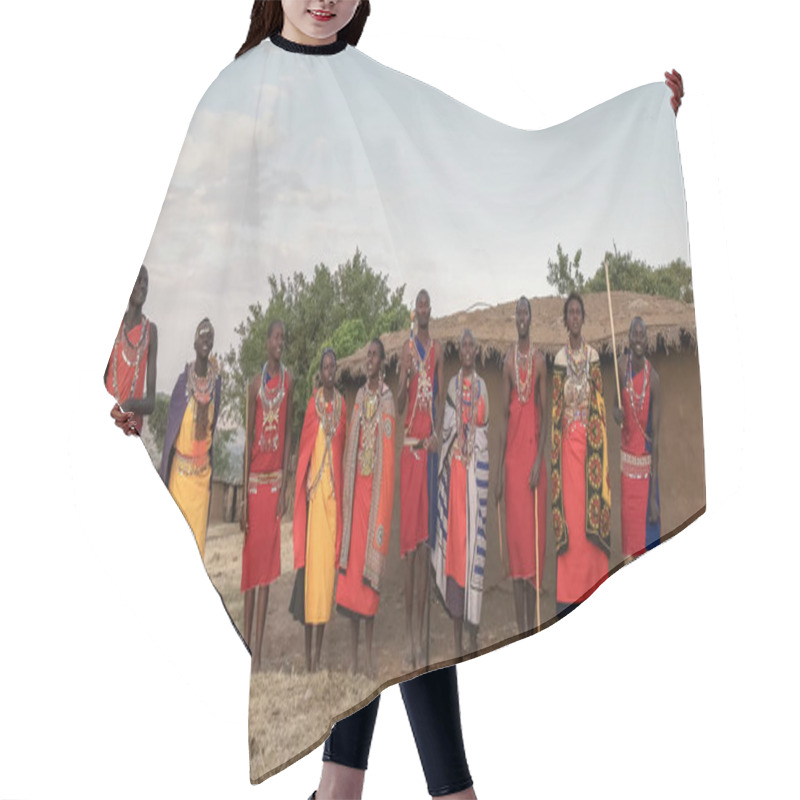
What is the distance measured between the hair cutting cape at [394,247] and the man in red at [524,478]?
0.7 inches

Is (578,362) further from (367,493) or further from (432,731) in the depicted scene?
(432,731)

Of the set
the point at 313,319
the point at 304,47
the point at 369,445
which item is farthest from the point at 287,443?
the point at 304,47

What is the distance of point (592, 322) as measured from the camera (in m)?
5.88

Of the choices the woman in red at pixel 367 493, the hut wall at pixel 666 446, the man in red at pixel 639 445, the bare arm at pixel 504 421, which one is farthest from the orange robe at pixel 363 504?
the man in red at pixel 639 445

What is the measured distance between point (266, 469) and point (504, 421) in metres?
0.67

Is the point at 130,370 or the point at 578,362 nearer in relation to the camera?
the point at 130,370

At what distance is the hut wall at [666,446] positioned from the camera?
5840 millimetres

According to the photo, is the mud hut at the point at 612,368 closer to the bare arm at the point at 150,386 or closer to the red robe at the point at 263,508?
the red robe at the point at 263,508

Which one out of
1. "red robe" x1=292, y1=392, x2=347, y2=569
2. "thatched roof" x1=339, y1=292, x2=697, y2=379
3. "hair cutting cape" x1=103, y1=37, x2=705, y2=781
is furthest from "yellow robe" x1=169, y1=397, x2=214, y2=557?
"thatched roof" x1=339, y1=292, x2=697, y2=379

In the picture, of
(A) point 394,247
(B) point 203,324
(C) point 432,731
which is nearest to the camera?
(B) point 203,324

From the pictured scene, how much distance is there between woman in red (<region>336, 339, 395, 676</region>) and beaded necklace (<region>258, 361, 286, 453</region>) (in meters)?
0.20

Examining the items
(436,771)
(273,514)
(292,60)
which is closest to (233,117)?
(292,60)

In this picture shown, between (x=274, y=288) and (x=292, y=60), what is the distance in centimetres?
64

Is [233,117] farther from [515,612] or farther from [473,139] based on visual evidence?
[515,612]
